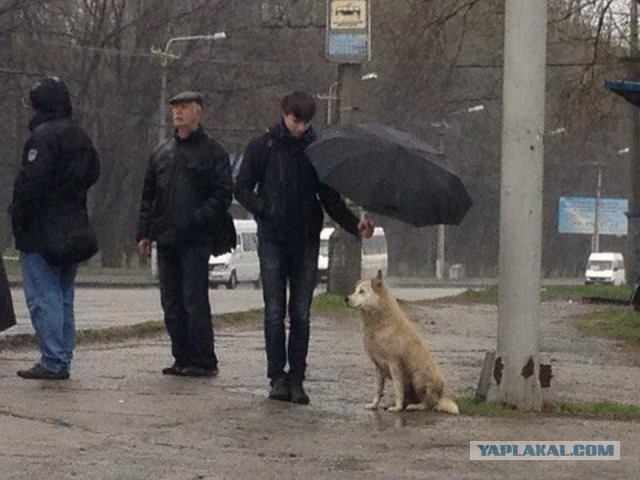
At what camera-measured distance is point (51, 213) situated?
37.4ft

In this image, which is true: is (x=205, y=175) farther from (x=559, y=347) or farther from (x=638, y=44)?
(x=638, y=44)

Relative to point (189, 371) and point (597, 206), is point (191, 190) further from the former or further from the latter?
point (597, 206)

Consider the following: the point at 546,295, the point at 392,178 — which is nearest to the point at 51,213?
the point at 392,178

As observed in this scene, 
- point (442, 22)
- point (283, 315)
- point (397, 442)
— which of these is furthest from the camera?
point (442, 22)

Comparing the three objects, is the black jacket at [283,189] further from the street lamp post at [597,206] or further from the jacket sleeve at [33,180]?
the street lamp post at [597,206]

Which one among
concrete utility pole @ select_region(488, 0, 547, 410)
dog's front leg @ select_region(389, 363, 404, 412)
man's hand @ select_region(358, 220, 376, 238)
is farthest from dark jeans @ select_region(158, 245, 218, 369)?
concrete utility pole @ select_region(488, 0, 547, 410)

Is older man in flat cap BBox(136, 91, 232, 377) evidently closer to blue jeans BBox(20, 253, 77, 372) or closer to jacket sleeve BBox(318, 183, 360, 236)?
blue jeans BBox(20, 253, 77, 372)

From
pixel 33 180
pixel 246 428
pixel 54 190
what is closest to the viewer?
pixel 246 428

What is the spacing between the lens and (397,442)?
913cm

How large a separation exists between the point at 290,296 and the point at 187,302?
1105mm

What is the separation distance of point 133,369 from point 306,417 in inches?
101

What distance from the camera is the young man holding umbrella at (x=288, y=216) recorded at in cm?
1088

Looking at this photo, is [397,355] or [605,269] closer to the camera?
[397,355]

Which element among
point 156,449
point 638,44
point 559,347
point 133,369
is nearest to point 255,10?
point 638,44
